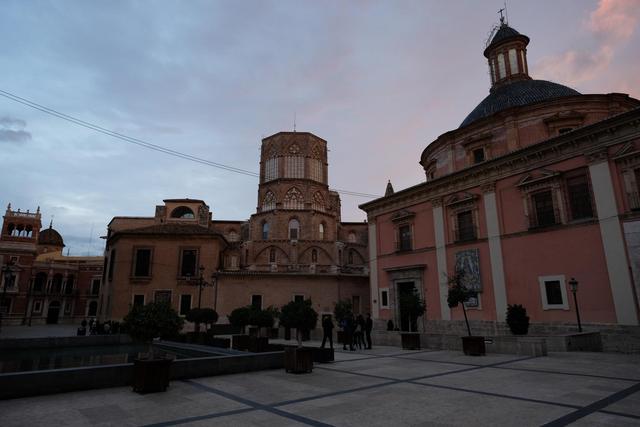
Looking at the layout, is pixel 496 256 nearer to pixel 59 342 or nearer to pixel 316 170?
pixel 59 342

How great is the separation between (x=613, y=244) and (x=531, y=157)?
5.29 metres

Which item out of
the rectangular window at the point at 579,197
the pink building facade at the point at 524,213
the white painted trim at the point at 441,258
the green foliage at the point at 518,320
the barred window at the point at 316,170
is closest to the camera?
the pink building facade at the point at 524,213

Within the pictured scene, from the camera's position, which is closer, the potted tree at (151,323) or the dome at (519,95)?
the potted tree at (151,323)

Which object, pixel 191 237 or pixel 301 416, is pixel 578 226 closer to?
pixel 301 416

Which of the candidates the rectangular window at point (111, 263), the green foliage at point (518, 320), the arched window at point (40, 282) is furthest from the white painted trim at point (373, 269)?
the arched window at point (40, 282)

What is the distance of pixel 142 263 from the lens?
1324 inches

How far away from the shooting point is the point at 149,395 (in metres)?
7.36

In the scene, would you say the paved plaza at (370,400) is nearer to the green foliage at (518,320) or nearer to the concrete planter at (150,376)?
the concrete planter at (150,376)

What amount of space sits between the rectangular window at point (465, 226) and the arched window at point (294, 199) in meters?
26.8

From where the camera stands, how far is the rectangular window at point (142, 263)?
110 feet

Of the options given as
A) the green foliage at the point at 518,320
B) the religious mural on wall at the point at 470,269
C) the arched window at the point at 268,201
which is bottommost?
the green foliage at the point at 518,320

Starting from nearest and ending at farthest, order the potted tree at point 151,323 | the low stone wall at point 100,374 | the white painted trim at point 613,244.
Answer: the low stone wall at point 100,374 < the potted tree at point 151,323 < the white painted trim at point 613,244

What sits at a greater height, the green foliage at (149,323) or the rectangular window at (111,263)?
the rectangular window at (111,263)

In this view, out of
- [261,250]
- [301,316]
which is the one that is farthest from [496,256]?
[261,250]
